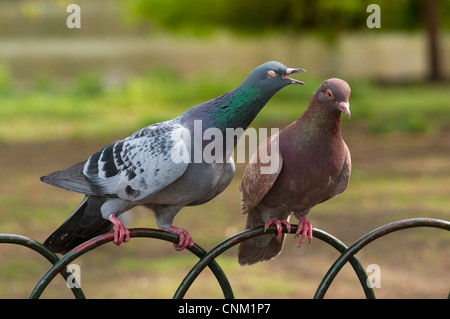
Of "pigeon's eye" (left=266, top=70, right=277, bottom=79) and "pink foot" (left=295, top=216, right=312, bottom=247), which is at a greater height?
"pigeon's eye" (left=266, top=70, right=277, bottom=79)

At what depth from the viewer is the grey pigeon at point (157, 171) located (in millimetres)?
1957

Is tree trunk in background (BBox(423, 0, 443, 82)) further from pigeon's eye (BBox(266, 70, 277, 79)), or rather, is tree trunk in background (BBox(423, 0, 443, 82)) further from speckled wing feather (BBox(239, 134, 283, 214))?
pigeon's eye (BBox(266, 70, 277, 79))

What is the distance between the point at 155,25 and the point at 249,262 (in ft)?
45.5

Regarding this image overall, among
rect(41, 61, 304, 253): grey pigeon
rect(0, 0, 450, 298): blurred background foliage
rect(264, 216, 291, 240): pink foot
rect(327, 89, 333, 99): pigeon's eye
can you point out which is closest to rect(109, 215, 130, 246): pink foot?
rect(41, 61, 304, 253): grey pigeon

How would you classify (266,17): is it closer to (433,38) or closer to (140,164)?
(433,38)

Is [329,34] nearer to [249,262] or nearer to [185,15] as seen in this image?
[185,15]

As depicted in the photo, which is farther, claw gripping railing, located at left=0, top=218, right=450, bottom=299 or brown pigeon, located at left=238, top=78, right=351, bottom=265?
brown pigeon, located at left=238, top=78, right=351, bottom=265

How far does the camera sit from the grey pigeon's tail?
2125mm

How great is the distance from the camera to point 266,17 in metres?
14.5

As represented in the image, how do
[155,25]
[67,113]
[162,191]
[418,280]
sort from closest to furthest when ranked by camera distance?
[162,191] < [418,280] < [67,113] < [155,25]

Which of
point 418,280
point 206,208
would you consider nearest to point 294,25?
point 206,208

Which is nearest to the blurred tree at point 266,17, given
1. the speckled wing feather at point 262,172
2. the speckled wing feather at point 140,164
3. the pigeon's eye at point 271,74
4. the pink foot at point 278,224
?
the speckled wing feather at point 262,172

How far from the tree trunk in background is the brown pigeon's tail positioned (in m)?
13.4

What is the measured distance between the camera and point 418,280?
16.8 feet
